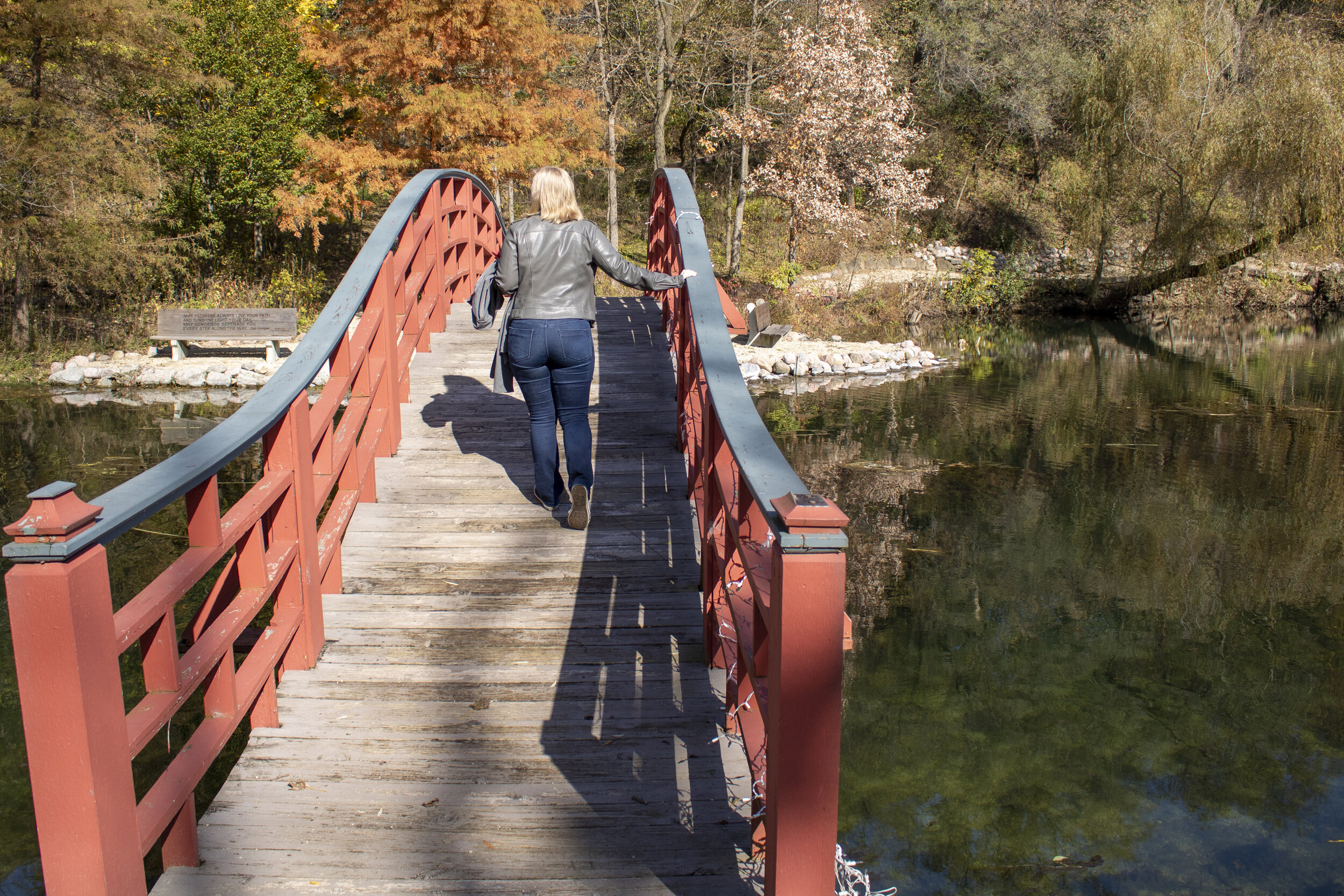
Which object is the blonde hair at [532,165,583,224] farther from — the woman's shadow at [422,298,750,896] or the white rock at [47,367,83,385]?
the white rock at [47,367,83,385]

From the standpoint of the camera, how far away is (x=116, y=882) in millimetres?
1929

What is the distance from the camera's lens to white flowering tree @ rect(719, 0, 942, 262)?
23.5 meters

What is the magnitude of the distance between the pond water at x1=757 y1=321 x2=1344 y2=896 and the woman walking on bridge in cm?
229

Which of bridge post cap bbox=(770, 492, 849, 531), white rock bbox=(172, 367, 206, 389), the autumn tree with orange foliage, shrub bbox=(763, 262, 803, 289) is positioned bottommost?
white rock bbox=(172, 367, 206, 389)

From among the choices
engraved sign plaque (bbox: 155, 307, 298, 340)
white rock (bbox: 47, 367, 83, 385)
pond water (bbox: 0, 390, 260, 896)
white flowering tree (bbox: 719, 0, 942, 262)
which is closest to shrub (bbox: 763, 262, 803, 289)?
white flowering tree (bbox: 719, 0, 942, 262)

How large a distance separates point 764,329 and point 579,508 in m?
14.7

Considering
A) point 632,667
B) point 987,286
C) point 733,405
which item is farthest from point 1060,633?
point 987,286

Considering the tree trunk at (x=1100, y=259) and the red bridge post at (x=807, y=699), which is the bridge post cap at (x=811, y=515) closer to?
the red bridge post at (x=807, y=699)

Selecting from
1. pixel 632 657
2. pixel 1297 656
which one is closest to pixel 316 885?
pixel 632 657

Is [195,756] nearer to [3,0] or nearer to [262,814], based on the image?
[262,814]

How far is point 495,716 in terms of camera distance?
296cm

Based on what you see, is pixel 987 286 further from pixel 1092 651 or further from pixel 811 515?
pixel 811 515

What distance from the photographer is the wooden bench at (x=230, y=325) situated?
15422 mm

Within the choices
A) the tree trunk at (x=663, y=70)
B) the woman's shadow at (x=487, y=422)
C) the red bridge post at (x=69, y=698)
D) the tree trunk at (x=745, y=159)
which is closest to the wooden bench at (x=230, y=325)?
the tree trunk at (x=663, y=70)
